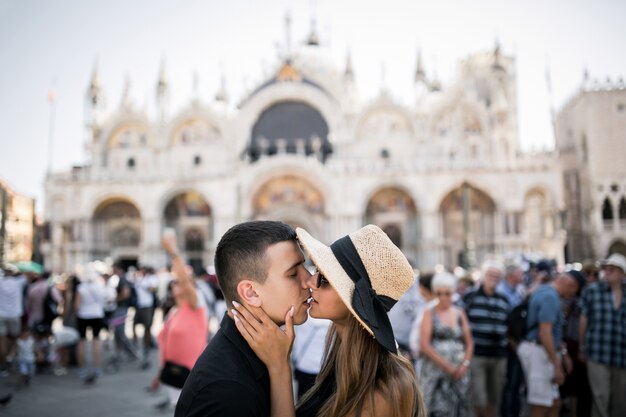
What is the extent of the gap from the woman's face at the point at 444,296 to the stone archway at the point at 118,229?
2671 centimetres

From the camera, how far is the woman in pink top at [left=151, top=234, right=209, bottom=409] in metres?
4.52

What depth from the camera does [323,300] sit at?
6.00 feet

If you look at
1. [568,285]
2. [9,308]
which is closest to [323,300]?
[568,285]

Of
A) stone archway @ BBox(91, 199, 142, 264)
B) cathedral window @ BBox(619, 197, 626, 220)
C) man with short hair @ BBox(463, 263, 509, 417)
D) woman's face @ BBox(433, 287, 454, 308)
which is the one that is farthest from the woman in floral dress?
cathedral window @ BBox(619, 197, 626, 220)

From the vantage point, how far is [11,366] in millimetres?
9078

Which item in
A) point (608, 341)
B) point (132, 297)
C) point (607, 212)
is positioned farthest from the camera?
point (607, 212)

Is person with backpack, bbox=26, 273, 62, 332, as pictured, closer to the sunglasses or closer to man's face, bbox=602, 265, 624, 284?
the sunglasses

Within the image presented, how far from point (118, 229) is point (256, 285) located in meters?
29.9

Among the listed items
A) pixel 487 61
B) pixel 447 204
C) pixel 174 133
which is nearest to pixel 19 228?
pixel 174 133

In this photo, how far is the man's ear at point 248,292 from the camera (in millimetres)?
1733

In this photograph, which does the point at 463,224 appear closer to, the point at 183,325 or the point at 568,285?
the point at 568,285

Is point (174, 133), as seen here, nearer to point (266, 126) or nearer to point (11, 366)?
point (266, 126)

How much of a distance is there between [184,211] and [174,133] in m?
5.26

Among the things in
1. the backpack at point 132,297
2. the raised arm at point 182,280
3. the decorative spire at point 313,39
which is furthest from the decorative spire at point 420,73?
the raised arm at point 182,280
